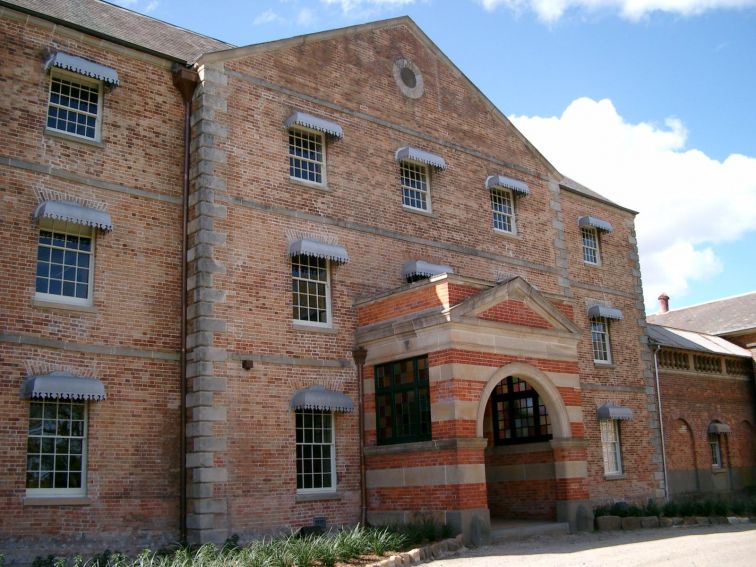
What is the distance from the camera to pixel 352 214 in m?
19.4

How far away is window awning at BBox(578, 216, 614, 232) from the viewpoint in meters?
26.0

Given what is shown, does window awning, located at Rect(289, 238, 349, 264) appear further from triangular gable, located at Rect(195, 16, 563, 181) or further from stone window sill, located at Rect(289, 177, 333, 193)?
triangular gable, located at Rect(195, 16, 563, 181)

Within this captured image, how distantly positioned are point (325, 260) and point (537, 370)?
5485 millimetres

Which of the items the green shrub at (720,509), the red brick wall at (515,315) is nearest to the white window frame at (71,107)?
the red brick wall at (515,315)

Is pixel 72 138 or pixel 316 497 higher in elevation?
pixel 72 138

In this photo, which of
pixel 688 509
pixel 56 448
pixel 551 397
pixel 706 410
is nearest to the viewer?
pixel 56 448

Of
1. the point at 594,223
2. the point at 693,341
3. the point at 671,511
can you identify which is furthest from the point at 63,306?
the point at 693,341

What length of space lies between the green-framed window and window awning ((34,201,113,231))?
265 inches

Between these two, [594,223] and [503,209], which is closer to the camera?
[503,209]

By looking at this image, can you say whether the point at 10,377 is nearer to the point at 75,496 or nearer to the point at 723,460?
the point at 75,496

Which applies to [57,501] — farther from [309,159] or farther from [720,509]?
[720,509]

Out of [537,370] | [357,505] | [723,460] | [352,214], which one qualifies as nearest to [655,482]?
[723,460]

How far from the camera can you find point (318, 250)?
1795 cm

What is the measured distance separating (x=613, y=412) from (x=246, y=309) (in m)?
12.9
